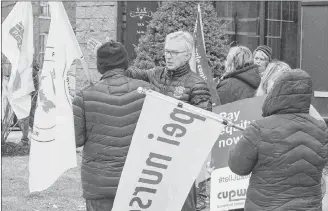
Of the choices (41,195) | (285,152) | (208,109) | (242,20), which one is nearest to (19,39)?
(41,195)

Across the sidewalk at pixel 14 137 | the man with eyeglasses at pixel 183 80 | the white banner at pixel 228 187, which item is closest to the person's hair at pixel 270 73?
the white banner at pixel 228 187

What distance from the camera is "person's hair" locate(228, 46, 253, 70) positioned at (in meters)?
6.65

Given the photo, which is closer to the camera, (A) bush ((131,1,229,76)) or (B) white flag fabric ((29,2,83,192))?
(B) white flag fabric ((29,2,83,192))

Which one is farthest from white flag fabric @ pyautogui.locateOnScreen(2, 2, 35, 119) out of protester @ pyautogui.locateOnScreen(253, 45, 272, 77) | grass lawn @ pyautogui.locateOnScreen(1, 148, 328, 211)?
protester @ pyautogui.locateOnScreen(253, 45, 272, 77)

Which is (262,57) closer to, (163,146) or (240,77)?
(240,77)

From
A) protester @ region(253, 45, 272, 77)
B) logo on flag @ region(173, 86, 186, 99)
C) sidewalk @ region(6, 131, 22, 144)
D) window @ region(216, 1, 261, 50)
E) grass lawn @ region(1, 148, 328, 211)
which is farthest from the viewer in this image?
sidewalk @ region(6, 131, 22, 144)

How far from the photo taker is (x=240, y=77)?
263 inches

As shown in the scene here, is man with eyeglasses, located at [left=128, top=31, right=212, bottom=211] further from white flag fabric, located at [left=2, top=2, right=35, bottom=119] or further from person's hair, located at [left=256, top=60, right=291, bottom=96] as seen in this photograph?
white flag fabric, located at [left=2, top=2, right=35, bottom=119]

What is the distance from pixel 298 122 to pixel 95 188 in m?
1.47

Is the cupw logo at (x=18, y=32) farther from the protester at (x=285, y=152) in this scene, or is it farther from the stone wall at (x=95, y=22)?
the stone wall at (x=95, y=22)

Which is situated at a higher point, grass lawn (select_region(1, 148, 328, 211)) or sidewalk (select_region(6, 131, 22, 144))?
grass lawn (select_region(1, 148, 328, 211))

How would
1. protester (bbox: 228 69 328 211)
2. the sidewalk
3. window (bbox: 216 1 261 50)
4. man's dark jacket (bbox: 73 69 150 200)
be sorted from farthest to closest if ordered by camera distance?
the sidewalk, window (bbox: 216 1 261 50), man's dark jacket (bbox: 73 69 150 200), protester (bbox: 228 69 328 211)

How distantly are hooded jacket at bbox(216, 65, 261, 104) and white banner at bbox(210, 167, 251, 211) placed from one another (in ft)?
2.92

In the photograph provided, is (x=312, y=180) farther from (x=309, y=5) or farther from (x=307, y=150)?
(x=309, y=5)
